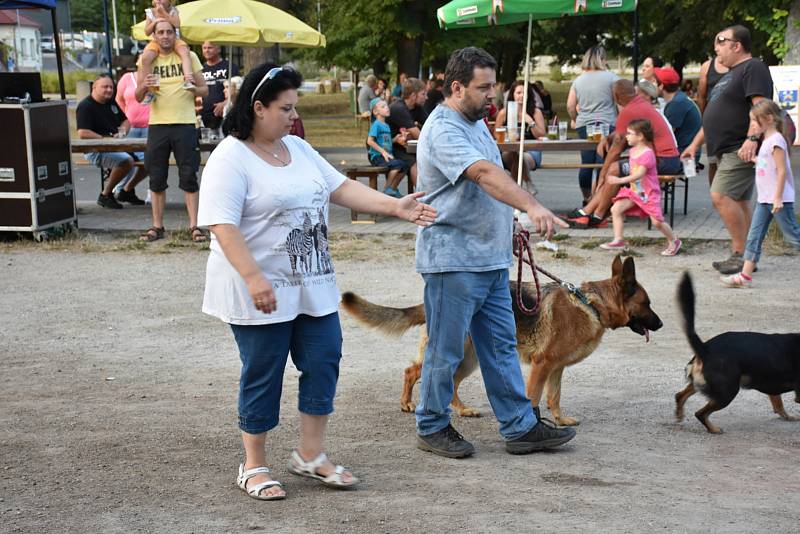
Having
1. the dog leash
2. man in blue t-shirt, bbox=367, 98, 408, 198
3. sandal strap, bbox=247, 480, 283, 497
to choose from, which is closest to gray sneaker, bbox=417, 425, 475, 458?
the dog leash

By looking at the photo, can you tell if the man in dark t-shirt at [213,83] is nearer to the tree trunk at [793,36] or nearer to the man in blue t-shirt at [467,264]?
the man in blue t-shirt at [467,264]

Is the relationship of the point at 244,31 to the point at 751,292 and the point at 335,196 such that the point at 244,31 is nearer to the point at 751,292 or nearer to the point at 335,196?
the point at 751,292

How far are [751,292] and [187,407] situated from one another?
5.03 metres

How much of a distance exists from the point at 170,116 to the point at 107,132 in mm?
3860

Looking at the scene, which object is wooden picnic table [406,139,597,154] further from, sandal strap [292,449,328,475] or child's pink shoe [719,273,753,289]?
sandal strap [292,449,328,475]

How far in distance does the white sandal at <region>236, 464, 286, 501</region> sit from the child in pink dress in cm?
673

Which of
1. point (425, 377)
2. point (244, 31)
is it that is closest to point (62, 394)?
point (425, 377)

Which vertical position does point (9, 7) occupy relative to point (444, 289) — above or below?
above

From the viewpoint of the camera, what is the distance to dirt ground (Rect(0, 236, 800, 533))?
13.6 ft

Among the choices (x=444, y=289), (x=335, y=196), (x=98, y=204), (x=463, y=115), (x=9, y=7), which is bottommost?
(x=98, y=204)

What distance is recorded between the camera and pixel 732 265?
9.28m

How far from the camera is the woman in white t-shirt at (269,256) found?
159 inches

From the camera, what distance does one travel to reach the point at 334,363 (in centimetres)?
437

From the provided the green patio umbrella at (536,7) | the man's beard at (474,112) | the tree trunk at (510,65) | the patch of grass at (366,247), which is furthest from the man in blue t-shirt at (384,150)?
the tree trunk at (510,65)
